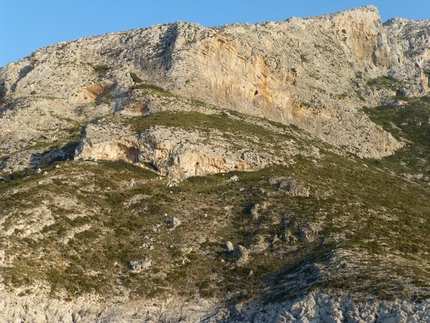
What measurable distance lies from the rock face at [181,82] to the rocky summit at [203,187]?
0.37 m

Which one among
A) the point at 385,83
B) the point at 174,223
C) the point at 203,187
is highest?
the point at 385,83

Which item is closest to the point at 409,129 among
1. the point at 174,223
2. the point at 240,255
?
the point at 174,223

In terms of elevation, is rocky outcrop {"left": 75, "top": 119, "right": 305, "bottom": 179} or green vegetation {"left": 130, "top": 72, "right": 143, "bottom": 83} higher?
green vegetation {"left": 130, "top": 72, "right": 143, "bottom": 83}

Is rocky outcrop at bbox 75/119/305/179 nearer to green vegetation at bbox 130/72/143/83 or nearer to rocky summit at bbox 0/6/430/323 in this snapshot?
rocky summit at bbox 0/6/430/323

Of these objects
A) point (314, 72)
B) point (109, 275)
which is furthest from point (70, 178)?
point (314, 72)

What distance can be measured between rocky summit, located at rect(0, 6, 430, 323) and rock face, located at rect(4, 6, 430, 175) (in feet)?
1.20

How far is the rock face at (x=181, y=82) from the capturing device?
91125 millimetres

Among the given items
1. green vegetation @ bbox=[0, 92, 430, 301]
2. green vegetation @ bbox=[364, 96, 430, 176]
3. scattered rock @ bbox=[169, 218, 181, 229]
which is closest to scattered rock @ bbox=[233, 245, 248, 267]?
green vegetation @ bbox=[0, 92, 430, 301]

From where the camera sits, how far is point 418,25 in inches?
7151

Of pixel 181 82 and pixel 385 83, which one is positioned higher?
pixel 385 83

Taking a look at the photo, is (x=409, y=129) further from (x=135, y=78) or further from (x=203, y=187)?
(x=203, y=187)

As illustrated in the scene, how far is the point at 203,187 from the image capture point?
69750mm

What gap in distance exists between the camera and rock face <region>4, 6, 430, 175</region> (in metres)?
91.1

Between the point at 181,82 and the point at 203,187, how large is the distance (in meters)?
32.7
